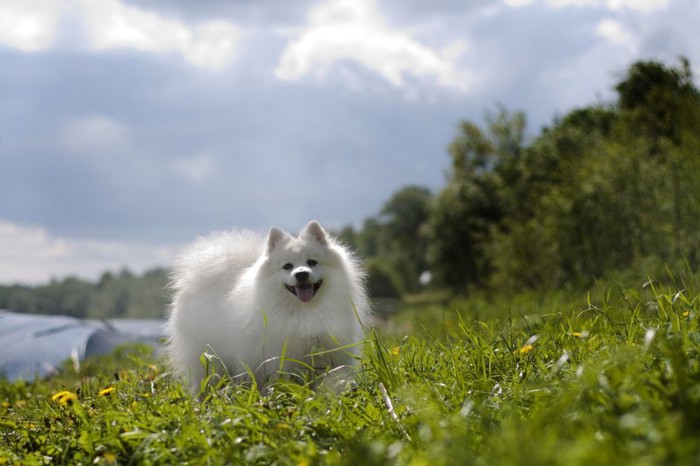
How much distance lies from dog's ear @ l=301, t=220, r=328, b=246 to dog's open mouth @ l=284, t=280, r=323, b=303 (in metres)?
0.37

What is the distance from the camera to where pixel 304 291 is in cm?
465

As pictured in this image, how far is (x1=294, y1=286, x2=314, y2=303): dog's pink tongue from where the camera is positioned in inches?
182

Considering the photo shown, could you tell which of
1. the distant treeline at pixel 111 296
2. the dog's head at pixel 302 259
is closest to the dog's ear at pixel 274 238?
the dog's head at pixel 302 259

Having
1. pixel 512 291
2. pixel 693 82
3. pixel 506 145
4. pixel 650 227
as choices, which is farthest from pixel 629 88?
pixel 650 227

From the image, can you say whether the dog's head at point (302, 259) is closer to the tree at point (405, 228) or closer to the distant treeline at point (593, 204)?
the distant treeline at point (593, 204)

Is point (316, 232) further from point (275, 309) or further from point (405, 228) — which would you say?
point (405, 228)

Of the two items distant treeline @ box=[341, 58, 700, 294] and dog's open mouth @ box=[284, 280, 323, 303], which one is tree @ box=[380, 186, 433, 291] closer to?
distant treeline @ box=[341, 58, 700, 294]

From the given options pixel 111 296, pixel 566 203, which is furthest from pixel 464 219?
pixel 111 296

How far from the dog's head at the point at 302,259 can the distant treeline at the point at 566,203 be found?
581mm

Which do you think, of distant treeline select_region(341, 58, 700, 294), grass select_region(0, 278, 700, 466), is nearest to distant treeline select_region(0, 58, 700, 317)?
distant treeline select_region(341, 58, 700, 294)

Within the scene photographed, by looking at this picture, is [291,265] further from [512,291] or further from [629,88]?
[629,88]

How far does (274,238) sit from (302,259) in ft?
0.83

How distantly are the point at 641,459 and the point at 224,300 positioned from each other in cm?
360

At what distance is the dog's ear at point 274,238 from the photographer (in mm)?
4836
